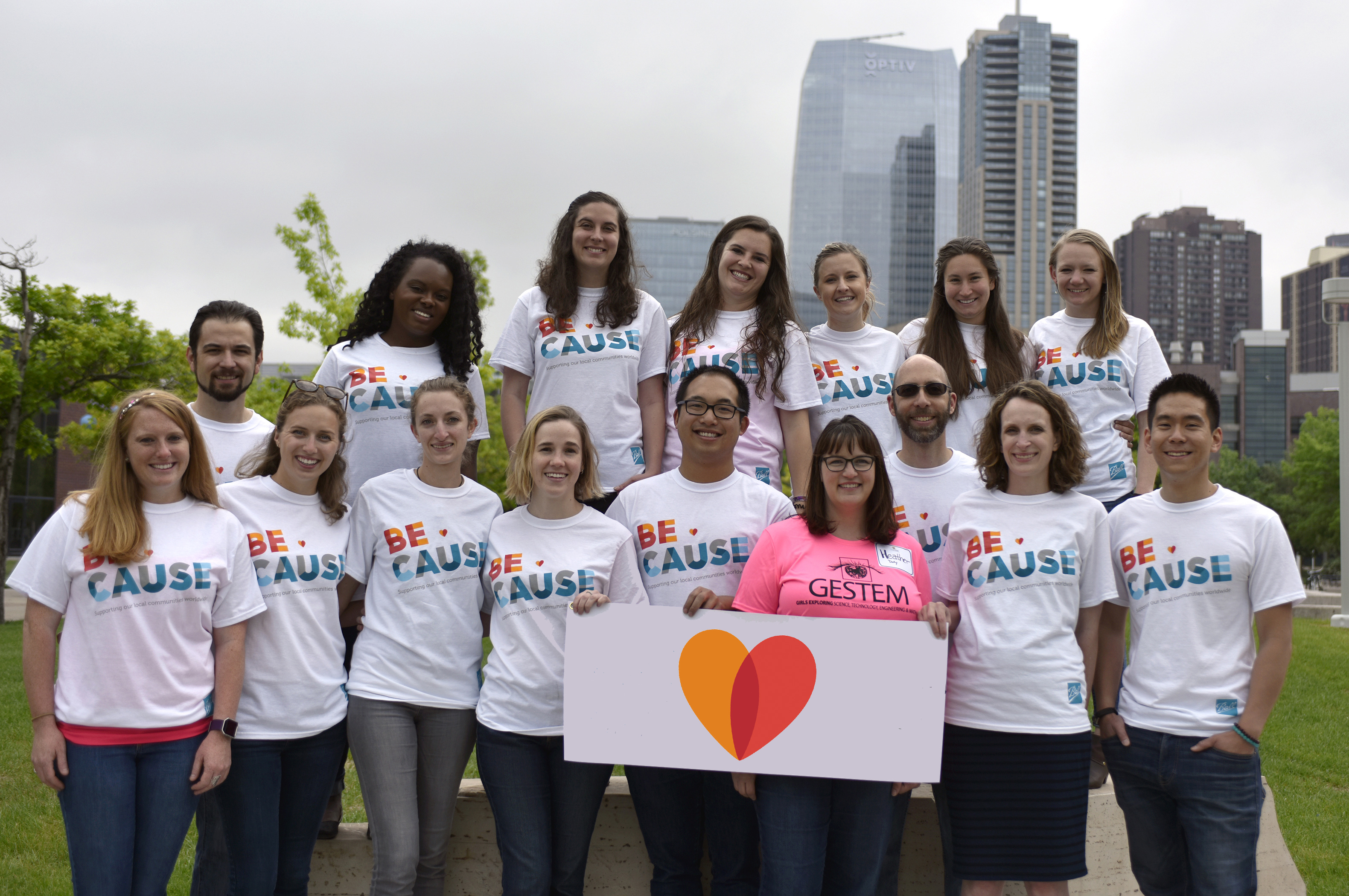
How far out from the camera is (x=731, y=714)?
12.0ft

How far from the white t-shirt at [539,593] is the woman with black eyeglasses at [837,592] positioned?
54 centimetres

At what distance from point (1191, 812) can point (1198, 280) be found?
169m

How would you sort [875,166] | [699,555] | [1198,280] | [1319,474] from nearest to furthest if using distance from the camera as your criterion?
[699,555] < [1319,474] < [1198,280] < [875,166]

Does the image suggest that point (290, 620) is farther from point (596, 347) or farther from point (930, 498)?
point (930, 498)

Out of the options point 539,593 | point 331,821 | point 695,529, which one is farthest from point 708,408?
point 331,821

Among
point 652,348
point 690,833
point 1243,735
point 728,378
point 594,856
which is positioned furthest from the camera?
point 652,348

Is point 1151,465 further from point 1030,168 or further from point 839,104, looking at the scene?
point 839,104

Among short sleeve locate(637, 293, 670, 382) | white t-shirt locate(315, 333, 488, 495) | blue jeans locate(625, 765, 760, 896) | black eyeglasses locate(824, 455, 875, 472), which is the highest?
short sleeve locate(637, 293, 670, 382)

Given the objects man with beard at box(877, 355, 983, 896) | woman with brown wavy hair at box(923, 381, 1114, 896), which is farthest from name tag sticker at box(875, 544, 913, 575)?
man with beard at box(877, 355, 983, 896)

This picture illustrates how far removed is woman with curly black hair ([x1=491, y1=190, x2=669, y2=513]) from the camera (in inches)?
187

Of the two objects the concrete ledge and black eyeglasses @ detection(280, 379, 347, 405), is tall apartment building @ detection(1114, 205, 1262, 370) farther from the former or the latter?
black eyeglasses @ detection(280, 379, 347, 405)

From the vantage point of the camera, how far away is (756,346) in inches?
187

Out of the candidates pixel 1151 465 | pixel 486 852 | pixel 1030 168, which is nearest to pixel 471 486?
pixel 486 852

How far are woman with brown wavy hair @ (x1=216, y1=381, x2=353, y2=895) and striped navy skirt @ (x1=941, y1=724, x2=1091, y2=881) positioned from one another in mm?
2430
